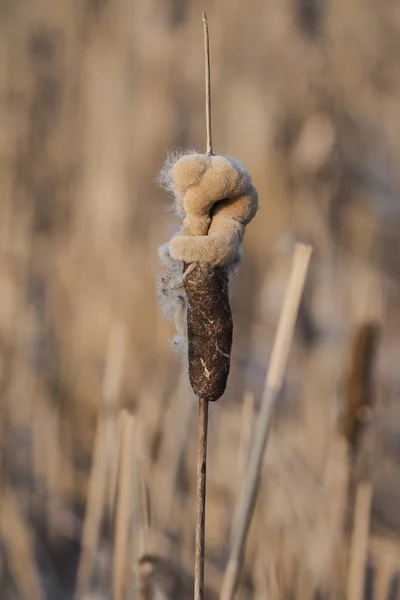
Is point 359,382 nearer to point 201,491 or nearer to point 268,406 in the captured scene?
point 268,406

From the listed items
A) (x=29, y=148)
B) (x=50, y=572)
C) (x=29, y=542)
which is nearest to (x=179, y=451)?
(x=29, y=542)

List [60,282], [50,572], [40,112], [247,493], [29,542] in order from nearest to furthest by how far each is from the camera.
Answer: [247,493] < [29,542] < [50,572] < [60,282] < [40,112]

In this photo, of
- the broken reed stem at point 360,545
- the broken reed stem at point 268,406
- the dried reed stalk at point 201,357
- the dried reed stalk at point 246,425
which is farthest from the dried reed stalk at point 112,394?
the dried reed stalk at point 201,357

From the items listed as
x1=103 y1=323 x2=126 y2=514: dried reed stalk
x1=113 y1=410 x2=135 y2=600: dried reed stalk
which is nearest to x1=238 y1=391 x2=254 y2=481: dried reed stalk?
x1=113 y1=410 x2=135 y2=600: dried reed stalk

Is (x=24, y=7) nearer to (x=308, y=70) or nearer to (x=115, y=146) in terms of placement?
(x=115, y=146)

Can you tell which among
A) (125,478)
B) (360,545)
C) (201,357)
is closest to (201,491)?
(201,357)

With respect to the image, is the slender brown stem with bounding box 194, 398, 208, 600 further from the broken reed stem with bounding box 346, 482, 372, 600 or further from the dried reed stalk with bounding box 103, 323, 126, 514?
the dried reed stalk with bounding box 103, 323, 126, 514
